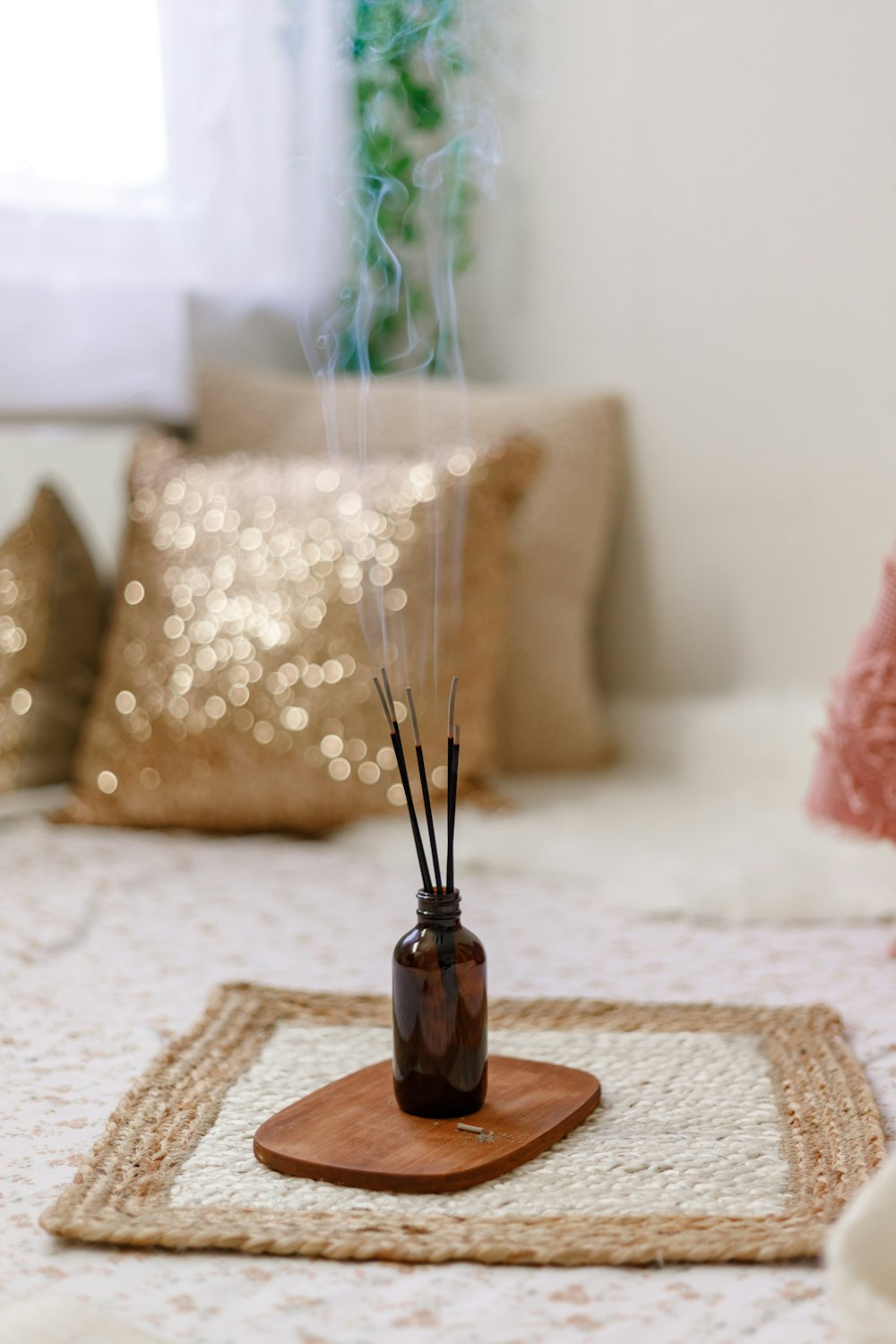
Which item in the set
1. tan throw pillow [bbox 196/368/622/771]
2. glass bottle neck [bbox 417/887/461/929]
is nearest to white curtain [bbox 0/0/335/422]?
Answer: tan throw pillow [bbox 196/368/622/771]

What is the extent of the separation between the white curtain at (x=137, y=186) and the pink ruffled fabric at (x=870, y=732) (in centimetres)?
126

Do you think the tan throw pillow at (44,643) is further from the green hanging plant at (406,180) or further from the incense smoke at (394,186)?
the green hanging plant at (406,180)

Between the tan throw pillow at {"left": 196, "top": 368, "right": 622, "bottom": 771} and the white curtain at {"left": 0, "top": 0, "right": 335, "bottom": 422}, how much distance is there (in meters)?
0.16

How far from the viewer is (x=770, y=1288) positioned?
27.3 inches

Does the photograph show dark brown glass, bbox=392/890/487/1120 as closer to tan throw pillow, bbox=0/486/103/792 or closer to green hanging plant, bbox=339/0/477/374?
tan throw pillow, bbox=0/486/103/792

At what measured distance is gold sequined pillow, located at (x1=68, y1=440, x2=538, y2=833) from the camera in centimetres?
166

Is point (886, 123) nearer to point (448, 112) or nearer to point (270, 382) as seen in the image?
point (448, 112)

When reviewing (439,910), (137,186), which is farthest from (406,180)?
(439,910)

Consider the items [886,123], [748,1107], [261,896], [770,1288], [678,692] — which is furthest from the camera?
[678,692]

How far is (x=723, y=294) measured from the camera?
1.88m

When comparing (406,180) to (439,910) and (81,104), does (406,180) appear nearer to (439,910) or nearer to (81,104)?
(81,104)

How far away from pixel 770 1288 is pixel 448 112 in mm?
1840

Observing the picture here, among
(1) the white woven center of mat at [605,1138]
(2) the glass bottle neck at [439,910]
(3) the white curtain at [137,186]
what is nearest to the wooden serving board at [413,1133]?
(1) the white woven center of mat at [605,1138]

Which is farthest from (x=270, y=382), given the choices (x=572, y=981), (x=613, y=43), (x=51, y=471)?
(x=572, y=981)
